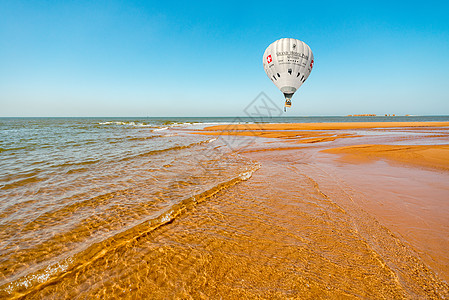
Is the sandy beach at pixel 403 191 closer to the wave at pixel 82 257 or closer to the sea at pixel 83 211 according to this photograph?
the sea at pixel 83 211

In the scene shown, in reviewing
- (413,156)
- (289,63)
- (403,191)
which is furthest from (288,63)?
(403,191)

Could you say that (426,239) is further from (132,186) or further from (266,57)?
(266,57)

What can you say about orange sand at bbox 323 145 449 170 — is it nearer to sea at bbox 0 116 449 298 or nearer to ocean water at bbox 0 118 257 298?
sea at bbox 0 116 449 298

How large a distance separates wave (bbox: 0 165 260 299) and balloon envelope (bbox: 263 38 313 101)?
2497 centimetres

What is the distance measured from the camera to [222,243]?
10.8 feet

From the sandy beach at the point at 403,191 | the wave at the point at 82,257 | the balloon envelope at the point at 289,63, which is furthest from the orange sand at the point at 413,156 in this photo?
the balloon envelope at the point at 289,63

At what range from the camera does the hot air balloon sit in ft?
80.4

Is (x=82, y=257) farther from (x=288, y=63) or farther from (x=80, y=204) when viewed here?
(x=288, y=63)

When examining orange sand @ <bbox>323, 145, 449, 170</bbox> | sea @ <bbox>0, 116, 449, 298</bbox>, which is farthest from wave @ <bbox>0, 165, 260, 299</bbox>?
orange sand @ <bbox>323, 145, 449, 170</bbox>

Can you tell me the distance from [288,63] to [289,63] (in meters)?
0.12

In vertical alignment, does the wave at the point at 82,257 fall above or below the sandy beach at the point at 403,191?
below

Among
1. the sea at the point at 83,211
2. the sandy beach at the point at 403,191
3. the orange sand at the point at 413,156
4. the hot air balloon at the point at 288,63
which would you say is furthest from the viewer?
the hot air balloon at the point at 288,63

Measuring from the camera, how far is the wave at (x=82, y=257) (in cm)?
253

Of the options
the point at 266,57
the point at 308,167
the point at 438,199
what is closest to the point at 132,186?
the point at 308,167
